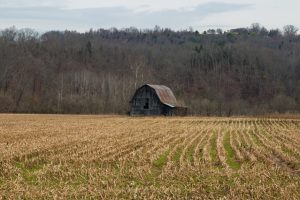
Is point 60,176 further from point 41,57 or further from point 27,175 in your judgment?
point 41,57

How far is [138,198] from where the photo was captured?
11.0 meters

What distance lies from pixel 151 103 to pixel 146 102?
820 mm

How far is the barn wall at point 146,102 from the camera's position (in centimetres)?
7494

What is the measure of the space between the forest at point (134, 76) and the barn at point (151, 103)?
326 inches

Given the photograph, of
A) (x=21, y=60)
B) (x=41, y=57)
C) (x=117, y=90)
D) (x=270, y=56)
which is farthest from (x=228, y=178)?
(x=270, y=56)

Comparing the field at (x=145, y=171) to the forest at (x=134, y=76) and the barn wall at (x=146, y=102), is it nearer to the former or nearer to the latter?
the barn wall at (x=146, y=102)

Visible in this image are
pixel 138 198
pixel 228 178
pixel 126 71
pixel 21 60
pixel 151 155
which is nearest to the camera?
pixel 138 198

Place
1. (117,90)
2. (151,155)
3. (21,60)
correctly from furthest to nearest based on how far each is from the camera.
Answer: (21,60) → (117,90) → (151,155)

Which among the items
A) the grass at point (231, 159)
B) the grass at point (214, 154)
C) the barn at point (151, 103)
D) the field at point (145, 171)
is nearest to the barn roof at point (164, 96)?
the barn at point (151, 103)

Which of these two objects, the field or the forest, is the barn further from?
the field

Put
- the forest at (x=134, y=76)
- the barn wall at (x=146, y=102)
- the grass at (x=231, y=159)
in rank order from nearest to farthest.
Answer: the grass at (x=231, y=159) → the barn wall at (x=146, y=102) → the forest at (x=134, y=76)

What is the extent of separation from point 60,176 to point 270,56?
12635 centimetres

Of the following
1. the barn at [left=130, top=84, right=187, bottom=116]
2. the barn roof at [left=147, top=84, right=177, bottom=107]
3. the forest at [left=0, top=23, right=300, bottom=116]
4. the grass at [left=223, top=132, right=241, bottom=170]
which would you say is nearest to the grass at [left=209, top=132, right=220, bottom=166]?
the grass at [left=223, top=132, right=241, bottom=170]

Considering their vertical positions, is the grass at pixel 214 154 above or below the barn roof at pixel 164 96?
below
